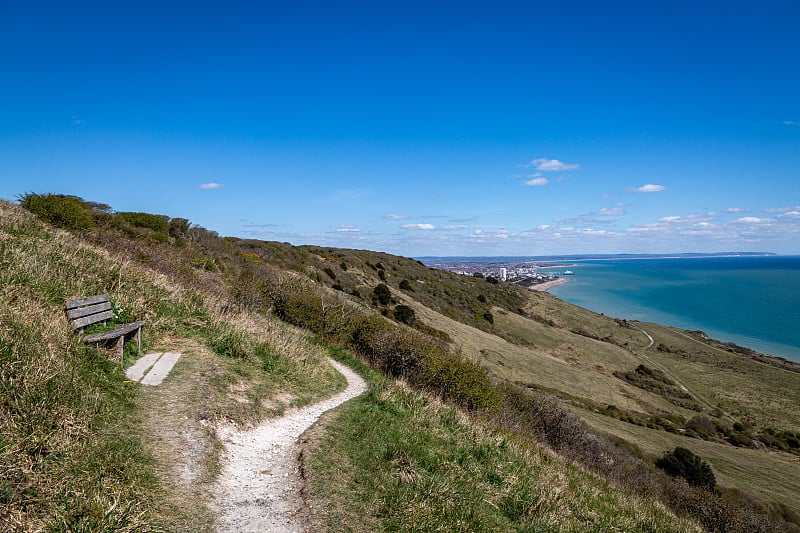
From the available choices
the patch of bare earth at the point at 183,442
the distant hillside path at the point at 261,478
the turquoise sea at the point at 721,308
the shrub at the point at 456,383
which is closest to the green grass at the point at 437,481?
the distant hillside path at the point at 261,478

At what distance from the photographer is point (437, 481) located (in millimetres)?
5910

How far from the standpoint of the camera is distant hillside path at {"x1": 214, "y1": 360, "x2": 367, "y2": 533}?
4.43 meters

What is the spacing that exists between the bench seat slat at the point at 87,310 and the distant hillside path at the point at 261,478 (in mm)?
3336

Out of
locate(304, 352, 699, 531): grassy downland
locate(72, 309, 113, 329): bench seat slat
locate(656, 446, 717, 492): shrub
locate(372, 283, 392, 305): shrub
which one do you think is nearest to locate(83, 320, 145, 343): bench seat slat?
locate(72, 309, 113, 329): bench seat slat

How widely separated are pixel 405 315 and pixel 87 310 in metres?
30.2

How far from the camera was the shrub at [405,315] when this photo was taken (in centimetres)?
3595

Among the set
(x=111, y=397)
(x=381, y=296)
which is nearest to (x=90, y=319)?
(x=111, y=397)

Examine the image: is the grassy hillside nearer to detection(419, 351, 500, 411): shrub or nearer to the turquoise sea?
detection(419, 351, 500, 411): shrub

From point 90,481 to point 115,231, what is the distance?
1709 centimetres

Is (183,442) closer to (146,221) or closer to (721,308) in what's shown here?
(146,221)

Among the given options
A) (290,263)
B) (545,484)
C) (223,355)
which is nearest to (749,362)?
(290,263)

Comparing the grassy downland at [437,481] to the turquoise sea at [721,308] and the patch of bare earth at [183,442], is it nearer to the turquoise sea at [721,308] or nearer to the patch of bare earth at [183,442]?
the patch of bare earth at [183,442]

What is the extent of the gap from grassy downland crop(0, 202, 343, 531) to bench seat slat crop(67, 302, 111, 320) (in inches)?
6.0

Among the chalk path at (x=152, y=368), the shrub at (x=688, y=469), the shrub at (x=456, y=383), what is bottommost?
the shrub at (x=688, y=469)
